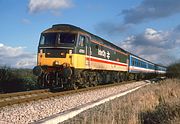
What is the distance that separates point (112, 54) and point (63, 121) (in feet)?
62.3

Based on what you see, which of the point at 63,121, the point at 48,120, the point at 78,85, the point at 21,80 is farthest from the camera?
the point at 21,80

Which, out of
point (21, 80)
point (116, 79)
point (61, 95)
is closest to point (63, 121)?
point (61, 95)

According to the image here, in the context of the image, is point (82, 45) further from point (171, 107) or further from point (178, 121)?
point (178, 121)

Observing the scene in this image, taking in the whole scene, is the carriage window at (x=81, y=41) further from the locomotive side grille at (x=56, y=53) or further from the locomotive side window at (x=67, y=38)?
the locomotive side grille at (x=56, y=53)

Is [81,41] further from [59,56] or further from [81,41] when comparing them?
[59,56]

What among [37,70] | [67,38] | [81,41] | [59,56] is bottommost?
[37,70]

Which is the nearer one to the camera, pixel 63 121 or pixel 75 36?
pixel 63 121

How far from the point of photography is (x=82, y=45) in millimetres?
18922

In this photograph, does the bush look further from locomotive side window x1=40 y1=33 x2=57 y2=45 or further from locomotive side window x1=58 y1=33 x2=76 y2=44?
locomotive side window x1=58 y1=33 x2=76 y2=44

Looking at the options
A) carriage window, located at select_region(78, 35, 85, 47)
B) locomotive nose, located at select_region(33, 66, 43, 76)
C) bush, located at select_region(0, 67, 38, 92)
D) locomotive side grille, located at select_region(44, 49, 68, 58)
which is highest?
carriage window, located at select_region(78, 35, 85, 47)

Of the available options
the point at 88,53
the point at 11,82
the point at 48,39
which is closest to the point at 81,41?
the point at 88,53

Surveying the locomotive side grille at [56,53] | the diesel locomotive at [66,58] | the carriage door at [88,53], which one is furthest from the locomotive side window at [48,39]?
the carriage door at [88,53]

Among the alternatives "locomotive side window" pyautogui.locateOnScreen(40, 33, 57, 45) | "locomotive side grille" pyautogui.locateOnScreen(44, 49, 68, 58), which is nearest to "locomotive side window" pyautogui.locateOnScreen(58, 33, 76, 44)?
"locomotive side window" pyautogui.locateOnScreen(40, 33, 57, 45)

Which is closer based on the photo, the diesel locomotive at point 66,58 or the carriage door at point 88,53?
the diesel locomotive at point 66,58
